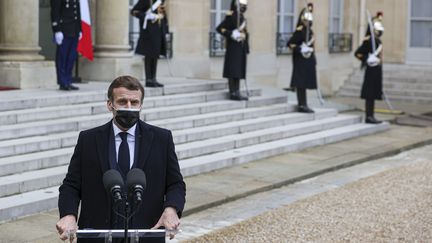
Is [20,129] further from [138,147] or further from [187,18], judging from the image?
[187,18]

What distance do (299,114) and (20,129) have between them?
20.3 ft

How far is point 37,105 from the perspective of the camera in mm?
11242

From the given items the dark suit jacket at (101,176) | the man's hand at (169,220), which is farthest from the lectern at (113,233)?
the dark suit jacket at (101,176)

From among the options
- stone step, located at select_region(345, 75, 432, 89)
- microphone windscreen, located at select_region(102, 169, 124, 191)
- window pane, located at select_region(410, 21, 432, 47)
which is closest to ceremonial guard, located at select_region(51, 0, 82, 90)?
microphone windscreen, located at select_region(102, 169, 124, 191)

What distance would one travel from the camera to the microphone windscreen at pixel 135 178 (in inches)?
148

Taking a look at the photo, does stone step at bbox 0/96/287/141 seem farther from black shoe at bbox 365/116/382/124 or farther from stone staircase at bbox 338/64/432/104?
stone staircase at bbox 338/64/432/104

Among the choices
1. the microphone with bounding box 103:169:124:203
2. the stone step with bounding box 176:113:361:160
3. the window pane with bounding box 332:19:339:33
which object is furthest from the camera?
the window pane with bounding box 332:19:339:33

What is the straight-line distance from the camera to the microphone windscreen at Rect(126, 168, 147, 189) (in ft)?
12.3

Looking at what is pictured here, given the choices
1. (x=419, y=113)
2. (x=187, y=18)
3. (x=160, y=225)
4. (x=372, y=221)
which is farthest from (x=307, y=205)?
(x=419, y=113)

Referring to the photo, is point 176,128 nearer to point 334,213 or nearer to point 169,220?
point 334,213

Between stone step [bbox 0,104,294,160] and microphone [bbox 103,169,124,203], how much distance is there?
542 cm

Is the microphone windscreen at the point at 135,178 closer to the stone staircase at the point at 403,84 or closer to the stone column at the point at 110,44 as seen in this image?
the stone column at the point at 110,44

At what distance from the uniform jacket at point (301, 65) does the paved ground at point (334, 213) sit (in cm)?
370

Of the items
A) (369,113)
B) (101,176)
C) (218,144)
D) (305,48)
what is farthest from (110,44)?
(101,176)
